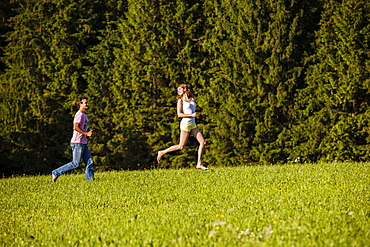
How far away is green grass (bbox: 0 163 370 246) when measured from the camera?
4426 mm

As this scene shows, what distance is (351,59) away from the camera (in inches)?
434

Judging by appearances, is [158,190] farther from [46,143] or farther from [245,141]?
[46,143]

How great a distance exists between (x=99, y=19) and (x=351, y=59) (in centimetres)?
767

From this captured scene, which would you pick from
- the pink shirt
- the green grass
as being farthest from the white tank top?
the pink shirt

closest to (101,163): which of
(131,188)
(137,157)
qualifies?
(137,157)

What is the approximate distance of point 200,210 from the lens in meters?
5.73

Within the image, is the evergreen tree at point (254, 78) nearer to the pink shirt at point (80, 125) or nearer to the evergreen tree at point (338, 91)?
the evergreen tree at point (338, 91)

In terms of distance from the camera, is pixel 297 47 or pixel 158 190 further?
pixel 297 47

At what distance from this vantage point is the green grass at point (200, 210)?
4.43 m

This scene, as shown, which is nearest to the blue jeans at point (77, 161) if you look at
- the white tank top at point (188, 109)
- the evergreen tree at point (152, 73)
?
the white tank top at point (188, 109)

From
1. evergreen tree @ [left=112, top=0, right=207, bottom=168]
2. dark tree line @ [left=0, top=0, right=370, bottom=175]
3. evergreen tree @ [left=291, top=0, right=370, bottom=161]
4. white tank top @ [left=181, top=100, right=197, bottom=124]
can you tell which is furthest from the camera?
evergreen tree @ [left=112, top=0, right=207, bottom=168]

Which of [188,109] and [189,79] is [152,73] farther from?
[188,109]

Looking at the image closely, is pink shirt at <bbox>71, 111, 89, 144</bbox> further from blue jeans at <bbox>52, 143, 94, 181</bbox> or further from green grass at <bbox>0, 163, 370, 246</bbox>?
green grass at <bbox>0, 163, 370, 246</bbox>

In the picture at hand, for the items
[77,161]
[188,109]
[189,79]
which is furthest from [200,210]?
[189,79]
